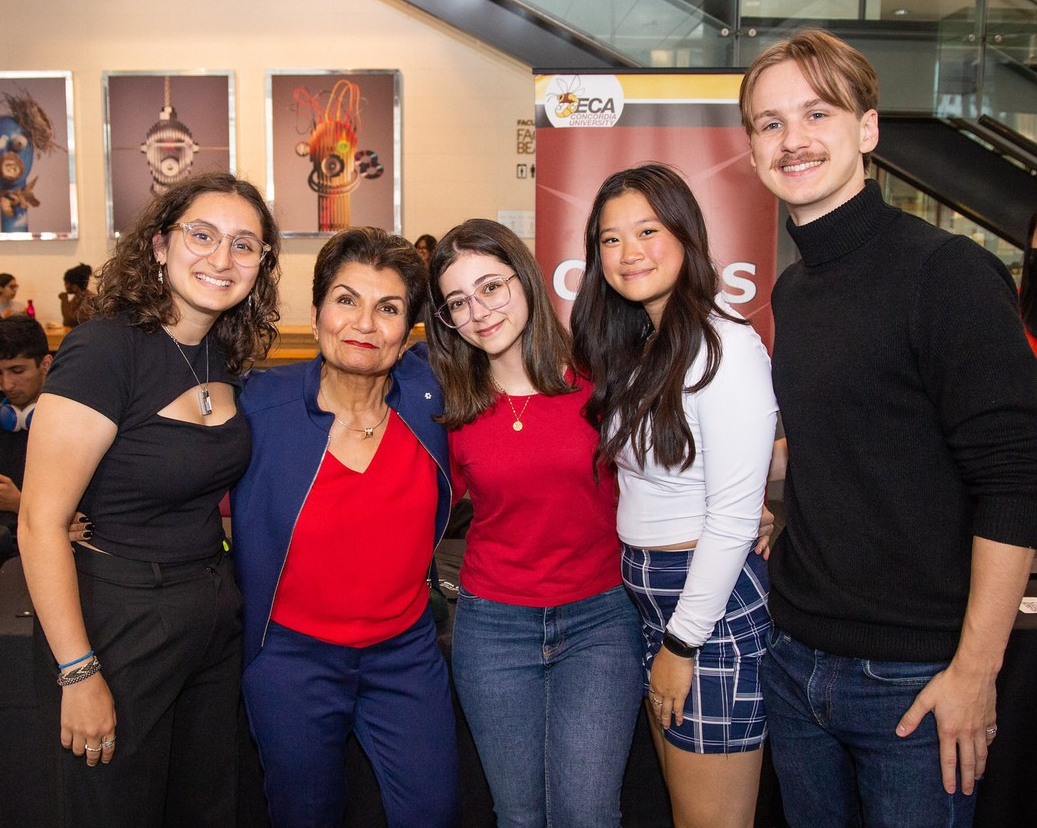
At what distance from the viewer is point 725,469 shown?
1.50 meters

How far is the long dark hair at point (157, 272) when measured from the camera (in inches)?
65.2

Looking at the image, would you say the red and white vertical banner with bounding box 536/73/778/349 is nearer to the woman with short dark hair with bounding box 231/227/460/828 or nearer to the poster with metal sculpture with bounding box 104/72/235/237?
the woman with short dark hair with bounding box 231/227/460/828

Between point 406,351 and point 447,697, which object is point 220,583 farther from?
point 406,351

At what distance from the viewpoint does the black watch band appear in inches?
A: 61.5

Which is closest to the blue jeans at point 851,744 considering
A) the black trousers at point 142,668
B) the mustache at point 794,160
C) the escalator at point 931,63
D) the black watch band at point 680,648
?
the black watch band at point 680,648

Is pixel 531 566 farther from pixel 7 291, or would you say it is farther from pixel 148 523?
pixel 7 291

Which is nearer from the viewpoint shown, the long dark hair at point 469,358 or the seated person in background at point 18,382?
the long dark hair at point 469,358

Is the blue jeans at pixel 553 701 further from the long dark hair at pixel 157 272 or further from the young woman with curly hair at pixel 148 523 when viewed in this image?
the long dark hair at pixel 157 272

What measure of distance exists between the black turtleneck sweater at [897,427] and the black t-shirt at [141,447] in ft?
3.72

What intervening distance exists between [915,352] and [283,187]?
7260 millimetres

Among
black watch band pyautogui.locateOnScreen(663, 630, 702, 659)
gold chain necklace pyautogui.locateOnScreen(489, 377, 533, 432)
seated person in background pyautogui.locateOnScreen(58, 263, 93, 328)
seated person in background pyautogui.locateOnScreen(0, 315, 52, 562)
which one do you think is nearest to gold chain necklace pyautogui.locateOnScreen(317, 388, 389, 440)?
gold chain necklace pyautogui.locateOnScreen(489, 377, 533, 432)

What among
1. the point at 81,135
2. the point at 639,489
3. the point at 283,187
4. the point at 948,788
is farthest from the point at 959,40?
the point at 81,135

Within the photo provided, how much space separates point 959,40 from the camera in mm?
4883

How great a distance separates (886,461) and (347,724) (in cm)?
125
